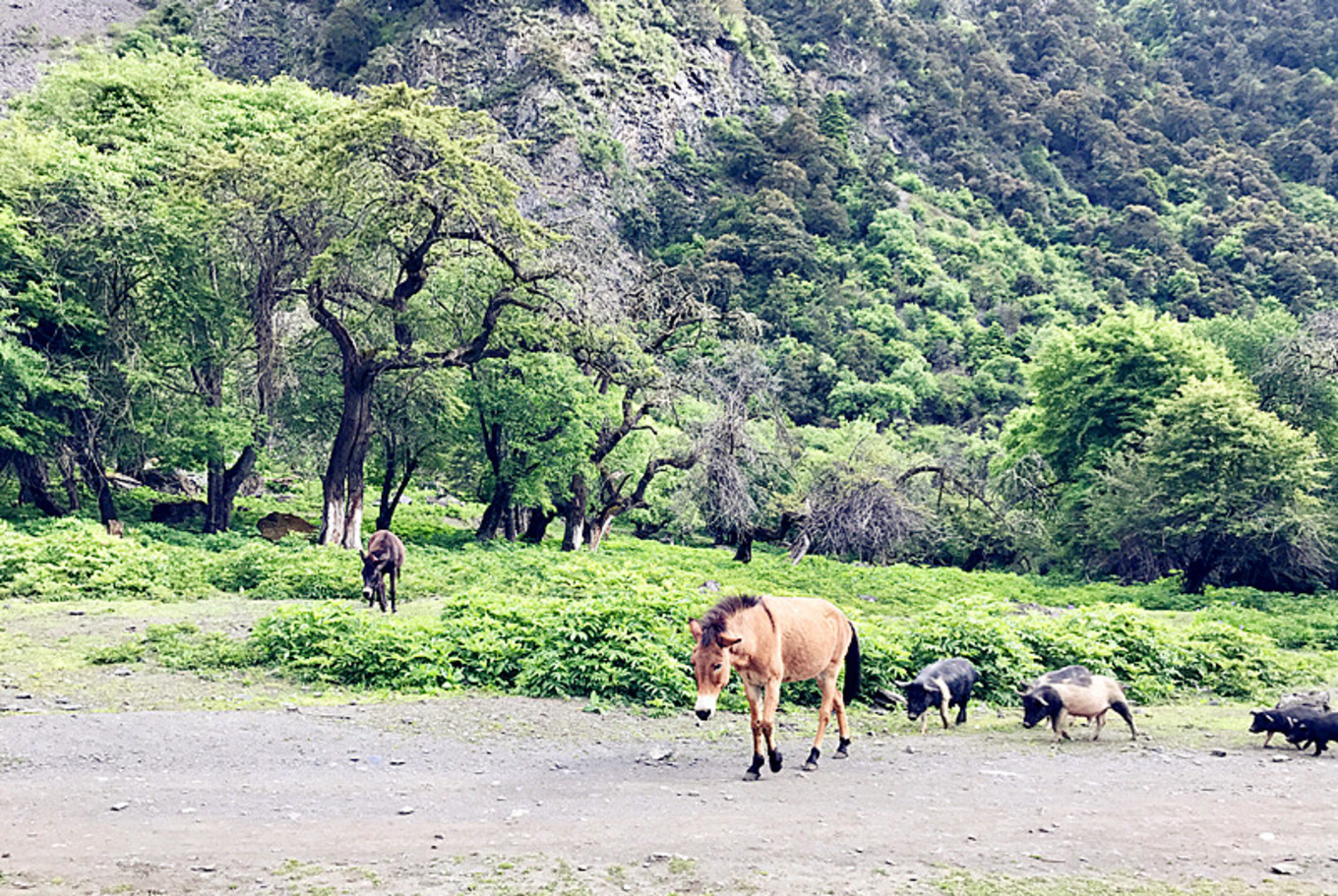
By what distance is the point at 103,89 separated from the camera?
30203mm

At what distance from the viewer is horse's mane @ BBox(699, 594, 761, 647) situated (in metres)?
8.02

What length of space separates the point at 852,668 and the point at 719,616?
2490 mm

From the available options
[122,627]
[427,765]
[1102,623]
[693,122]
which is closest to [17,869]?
[427,765]

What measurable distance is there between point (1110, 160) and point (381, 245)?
332 feet

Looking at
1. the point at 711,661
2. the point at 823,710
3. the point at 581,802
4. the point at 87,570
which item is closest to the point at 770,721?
the point at 711,661

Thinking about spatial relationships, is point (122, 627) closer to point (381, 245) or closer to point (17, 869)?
point (17, 869)

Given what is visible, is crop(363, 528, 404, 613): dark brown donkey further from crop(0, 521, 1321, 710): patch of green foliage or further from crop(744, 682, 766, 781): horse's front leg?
crop(744, 682, 766, 781): horse's front leg

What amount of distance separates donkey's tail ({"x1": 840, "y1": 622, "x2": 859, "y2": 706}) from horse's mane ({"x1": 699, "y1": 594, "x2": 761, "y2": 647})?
175 centimetres

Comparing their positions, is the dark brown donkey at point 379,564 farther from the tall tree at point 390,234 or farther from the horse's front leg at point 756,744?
the horse's front leg at point 756,744

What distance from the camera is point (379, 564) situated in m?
17.0

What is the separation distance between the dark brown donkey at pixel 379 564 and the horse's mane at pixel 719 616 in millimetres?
9859

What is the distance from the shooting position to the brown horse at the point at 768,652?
7.94 m

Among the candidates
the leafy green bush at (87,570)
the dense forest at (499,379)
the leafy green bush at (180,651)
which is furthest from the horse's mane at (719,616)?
the dense forest at (499,379)

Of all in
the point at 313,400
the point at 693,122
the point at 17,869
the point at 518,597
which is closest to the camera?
the point at 17,869
